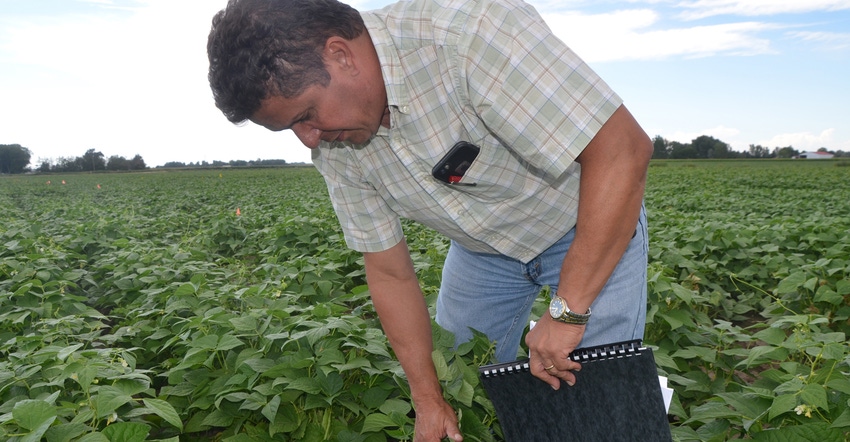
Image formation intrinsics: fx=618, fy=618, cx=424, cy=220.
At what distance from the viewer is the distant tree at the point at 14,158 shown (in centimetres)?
7250

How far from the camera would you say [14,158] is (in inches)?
2955

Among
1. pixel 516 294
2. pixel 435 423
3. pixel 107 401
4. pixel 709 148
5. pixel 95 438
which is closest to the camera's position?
pixel 95 438

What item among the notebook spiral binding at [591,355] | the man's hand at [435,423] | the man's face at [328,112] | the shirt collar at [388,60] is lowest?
the man's hand at [435,423]

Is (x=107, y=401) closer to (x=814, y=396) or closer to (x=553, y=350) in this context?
(x=553, y=350)

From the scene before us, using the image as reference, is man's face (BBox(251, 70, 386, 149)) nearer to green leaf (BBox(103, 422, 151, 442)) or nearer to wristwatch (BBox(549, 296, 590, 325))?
wristwatch (BBox(549, 296, 590, 325))

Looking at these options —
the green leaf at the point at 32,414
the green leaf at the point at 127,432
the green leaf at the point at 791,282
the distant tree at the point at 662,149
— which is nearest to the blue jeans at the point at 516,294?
the green leaf at the point at 127,432

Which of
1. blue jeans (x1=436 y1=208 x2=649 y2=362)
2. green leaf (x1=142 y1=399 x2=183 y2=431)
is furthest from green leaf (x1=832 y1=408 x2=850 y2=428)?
green leaf (x1=142 y1=399 x2=183 y2=431)

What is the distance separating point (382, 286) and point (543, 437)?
Result: 70 cm

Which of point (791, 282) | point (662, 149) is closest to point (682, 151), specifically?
point (662, 149)

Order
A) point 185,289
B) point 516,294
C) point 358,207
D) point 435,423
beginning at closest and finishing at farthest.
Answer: point 435,423, point 358,207, point 516,294, point 185,289

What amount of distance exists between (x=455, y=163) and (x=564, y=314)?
481mm

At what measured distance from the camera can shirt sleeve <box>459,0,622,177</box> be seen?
1365 mm

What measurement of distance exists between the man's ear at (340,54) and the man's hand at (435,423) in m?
1.05

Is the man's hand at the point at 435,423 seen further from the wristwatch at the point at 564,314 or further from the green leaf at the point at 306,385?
the wristwatch at the point at 564,314
